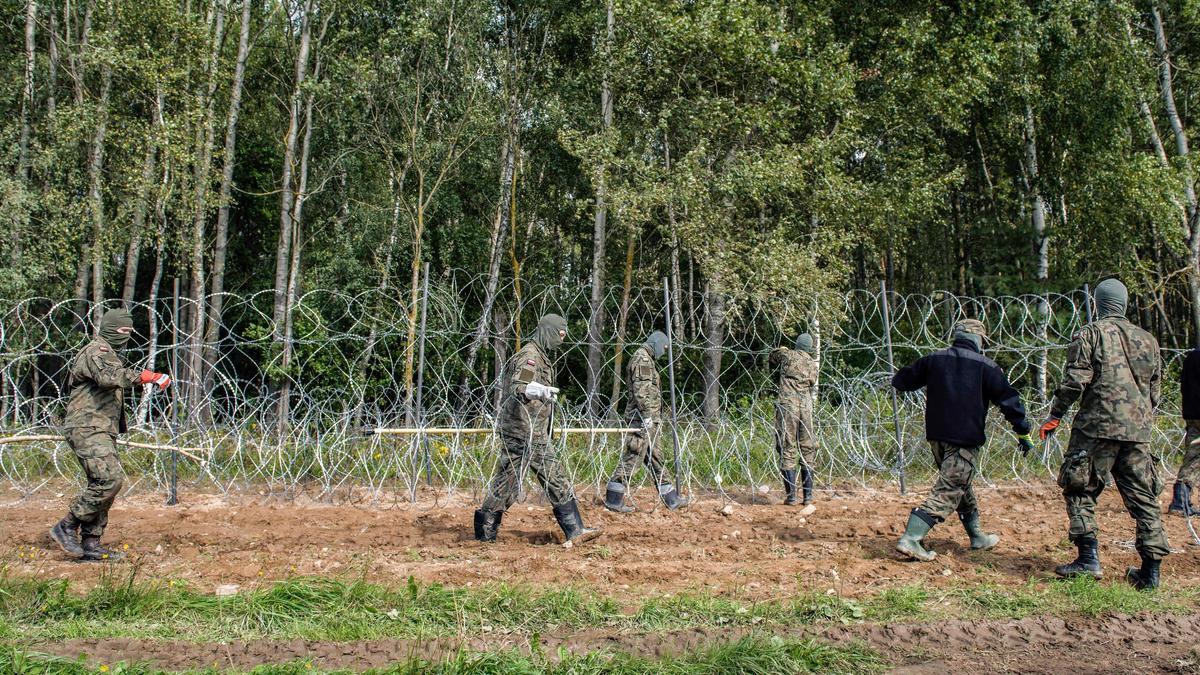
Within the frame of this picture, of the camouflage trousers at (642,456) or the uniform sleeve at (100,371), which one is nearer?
the uniform sleeve at (100,371)

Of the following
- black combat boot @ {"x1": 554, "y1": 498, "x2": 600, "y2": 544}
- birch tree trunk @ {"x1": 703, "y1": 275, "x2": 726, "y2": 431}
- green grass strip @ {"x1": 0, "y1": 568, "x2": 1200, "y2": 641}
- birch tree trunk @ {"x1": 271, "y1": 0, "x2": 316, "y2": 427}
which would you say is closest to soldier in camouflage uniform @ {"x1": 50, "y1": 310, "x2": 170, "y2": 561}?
green grass strip @ {"x1": 0, "y1": 568, "x2": 1200, "y2": 641}

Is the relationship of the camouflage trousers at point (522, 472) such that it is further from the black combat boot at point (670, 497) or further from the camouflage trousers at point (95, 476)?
the camouflage trousers at point (95, 476)

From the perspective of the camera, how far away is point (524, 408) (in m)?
7.15

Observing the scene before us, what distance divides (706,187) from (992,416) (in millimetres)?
6909

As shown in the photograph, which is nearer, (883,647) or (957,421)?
(883,647)

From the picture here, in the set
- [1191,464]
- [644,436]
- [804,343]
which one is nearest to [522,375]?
[644,436]

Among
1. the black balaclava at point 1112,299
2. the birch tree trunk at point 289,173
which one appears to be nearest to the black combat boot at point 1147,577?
the black balaclava at point 1112,299

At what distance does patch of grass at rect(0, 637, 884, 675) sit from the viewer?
423 cm

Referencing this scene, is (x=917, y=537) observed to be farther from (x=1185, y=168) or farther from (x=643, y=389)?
(x=1185, y=168)

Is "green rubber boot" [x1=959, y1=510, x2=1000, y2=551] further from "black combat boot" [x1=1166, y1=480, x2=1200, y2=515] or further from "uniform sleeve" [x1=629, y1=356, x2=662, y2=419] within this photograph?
"uniform sleeve" [x1=629, y1=356, x2=662, y2=419]

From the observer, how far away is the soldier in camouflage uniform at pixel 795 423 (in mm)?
9055

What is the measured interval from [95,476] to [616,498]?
4387 mm

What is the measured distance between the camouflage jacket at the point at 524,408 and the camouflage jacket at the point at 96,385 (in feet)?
9.32

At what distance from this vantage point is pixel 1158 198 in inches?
585
